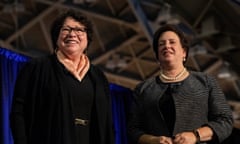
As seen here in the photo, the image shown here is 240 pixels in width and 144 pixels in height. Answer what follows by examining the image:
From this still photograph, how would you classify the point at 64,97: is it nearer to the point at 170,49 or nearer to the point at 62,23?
the point at 62,23

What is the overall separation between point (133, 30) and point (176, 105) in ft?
39.7

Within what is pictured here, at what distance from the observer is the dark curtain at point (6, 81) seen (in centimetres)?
524

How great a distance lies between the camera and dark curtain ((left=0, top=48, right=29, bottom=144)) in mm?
5238

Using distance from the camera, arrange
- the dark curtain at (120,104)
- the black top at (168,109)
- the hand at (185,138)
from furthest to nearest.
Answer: the dark curtain at (120,104)
the black top at (168,109)
the hand at (185,138)

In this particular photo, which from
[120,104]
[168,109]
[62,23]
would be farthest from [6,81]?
[168,109]

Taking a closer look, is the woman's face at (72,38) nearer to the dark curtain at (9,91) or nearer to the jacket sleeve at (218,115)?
the jacket sleeve at (218,115)

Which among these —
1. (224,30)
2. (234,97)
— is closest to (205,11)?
(224,30)

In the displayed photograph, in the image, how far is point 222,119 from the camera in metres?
2.26

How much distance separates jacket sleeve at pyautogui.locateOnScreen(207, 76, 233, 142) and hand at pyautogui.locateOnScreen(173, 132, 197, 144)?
0.39ft

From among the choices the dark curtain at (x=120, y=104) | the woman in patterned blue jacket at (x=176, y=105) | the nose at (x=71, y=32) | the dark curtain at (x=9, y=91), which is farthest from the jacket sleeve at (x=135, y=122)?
the dark curtain at (x=120, y=104)

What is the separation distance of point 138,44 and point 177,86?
43.0 ft

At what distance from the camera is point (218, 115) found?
226cm

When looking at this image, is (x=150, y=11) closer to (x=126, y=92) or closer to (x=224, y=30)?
(x=224, y=30)

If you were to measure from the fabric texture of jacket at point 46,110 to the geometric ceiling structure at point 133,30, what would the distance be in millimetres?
6166
